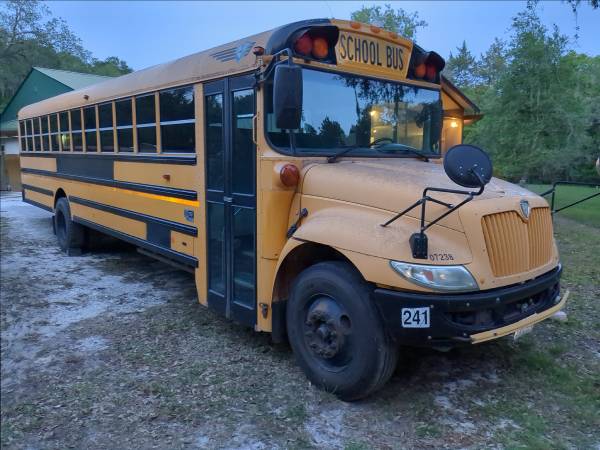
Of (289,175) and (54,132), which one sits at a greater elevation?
(54,132)

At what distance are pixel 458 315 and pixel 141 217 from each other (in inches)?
150

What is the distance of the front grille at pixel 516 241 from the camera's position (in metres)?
2.87

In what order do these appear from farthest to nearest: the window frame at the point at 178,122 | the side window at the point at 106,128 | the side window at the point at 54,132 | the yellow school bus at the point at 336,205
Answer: the side window at the point at 54,132 → the side window at the point at 106,128 → the window frame at the point at 178,122 → the yellow school bus at the point at 336,205

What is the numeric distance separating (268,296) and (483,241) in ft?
5.25

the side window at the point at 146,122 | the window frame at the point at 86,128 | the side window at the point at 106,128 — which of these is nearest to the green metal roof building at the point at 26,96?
the window frame at the point at 86,128

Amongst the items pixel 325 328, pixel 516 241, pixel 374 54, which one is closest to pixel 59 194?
pixel 374 54

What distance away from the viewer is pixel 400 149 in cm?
404

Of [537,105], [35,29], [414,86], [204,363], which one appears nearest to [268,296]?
[204,363]

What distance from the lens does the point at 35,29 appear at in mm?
20219

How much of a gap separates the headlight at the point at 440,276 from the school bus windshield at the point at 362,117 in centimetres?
126

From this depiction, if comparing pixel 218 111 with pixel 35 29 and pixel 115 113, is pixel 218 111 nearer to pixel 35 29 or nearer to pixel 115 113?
pixel 115 113

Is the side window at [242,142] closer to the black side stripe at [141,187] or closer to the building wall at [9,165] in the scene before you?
the black side stripe at [141,187]

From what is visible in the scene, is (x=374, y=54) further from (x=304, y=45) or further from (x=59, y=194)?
(x=59, y=194)

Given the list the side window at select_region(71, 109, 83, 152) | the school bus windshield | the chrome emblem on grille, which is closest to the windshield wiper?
the school bus windshield
